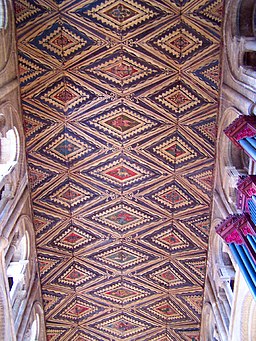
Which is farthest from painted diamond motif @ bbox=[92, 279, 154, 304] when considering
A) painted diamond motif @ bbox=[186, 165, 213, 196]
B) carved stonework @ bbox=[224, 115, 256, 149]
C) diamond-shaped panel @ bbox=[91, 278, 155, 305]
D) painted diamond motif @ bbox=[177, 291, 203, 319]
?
carved stonework @ bbox=[224, 115, 256, 149]

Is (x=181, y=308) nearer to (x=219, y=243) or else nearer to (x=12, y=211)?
(x=219, y=243)

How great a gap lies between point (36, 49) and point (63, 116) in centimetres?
110

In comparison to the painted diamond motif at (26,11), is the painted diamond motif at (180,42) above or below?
below

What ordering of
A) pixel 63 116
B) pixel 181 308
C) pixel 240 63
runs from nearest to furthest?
pixel 240 63 → pixel 63 116 → pixel 181 308

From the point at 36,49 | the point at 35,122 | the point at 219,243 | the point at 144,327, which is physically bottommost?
the point at 144,327

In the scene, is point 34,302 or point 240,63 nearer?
point 240,63

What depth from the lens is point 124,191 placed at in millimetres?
8648

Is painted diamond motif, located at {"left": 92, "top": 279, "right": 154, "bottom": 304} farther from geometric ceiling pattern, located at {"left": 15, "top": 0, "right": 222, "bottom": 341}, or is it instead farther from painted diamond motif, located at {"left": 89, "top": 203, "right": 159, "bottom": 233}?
painted diamond motif, located at {"left": 89, "top": 203, "right": 159, "bottom": 233}

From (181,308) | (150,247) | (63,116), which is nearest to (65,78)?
(63,116)

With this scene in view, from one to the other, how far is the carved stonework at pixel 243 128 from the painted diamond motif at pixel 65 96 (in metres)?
2.52

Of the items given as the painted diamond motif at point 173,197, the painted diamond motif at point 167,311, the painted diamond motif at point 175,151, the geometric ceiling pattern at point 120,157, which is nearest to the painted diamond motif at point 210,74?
the geometric ceiling pattern at point 120,157

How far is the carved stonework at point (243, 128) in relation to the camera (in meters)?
6.11

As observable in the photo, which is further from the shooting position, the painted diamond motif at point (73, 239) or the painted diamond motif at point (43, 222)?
the painted diamond motif at point (73, 239)

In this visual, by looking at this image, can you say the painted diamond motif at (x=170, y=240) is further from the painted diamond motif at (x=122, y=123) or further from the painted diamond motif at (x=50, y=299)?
the painted diamond motif at (x=50, y=299)
